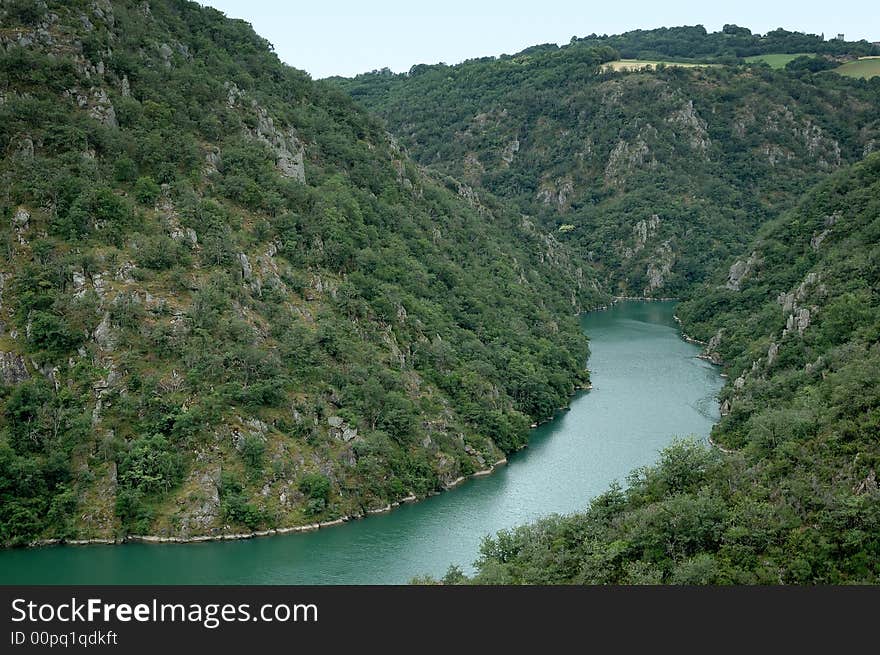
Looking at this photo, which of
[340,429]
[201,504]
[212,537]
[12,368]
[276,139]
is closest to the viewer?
[212,537]

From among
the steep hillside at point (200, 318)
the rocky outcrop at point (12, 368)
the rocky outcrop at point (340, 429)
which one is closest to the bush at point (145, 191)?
the steep hillside at point (200, 318)

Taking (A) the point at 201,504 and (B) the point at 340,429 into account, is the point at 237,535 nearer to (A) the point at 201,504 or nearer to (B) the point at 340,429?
(A) the point at 201,504

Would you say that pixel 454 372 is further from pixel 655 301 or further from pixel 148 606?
pixel 655 301

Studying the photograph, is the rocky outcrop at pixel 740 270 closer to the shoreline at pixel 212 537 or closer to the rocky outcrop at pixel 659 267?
the rocky outcrop at pixel 659 267

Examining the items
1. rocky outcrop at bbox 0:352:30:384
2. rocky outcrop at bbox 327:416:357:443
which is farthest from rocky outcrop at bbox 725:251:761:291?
rocky outcrop at bbox 0:352:30:384

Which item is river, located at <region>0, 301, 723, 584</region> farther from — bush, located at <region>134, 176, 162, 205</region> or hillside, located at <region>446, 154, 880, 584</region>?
bush, located at <region>134, 176, 162, 205</region>

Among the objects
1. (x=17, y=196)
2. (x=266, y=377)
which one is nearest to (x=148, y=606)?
(x=266, y=377)

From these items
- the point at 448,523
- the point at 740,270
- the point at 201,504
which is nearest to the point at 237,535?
the point at 201,504
